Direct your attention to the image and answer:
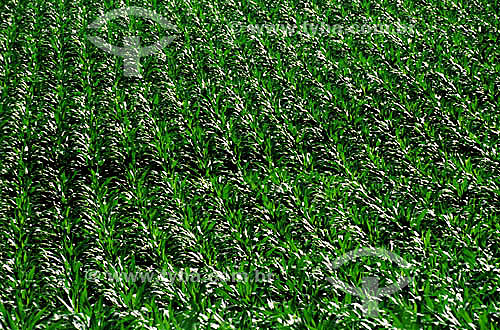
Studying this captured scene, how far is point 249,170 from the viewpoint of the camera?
577 cm

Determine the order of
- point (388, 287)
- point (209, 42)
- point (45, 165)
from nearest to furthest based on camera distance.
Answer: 1. point (388, 287)
2. point (45, 165)
3. point (209, 42)

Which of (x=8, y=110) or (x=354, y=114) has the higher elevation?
(x=354, y=114)

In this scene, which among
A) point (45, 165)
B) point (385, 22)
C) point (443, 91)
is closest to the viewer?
point (45, 165)

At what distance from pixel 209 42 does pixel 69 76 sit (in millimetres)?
1794

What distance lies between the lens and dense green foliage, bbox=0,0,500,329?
4.20 m

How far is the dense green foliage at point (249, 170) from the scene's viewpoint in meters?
4.20

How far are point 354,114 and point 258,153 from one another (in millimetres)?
1184

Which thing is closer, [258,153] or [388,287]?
[388,287]

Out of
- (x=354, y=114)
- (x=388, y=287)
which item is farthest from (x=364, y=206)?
(x=354, y=114)

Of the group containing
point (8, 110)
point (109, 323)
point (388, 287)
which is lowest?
point (8, 110)

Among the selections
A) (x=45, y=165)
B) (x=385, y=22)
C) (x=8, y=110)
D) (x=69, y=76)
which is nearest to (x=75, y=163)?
(x=45, y=165)

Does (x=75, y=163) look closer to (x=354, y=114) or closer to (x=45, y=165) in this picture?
(x=45, y=165)

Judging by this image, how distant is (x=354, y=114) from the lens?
658cm

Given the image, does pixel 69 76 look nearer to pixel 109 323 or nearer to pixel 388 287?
pixel 109 323
